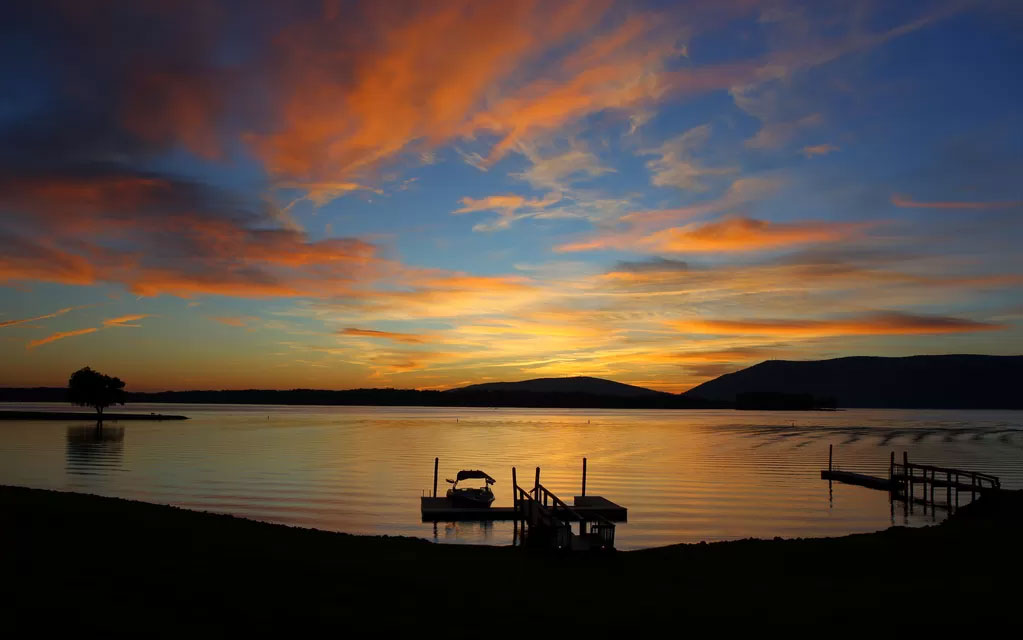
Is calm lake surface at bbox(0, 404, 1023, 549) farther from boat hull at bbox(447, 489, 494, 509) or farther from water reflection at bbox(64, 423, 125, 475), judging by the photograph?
boat hull at bbox(447, 489, 494, 509)

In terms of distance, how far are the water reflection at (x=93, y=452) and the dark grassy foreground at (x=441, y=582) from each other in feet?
141

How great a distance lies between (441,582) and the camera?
16.7 m

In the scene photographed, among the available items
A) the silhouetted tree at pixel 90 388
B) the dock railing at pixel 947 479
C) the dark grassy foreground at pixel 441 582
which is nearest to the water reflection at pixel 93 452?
the silhouetted tree at pixel 90 388

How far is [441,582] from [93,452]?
76511 millimetres

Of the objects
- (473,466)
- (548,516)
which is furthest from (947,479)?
(473,466)

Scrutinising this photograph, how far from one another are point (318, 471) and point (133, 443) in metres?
44.6

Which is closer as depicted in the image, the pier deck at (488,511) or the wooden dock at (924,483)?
the pier deck at (488,511)

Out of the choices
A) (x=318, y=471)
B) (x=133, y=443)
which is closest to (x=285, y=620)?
(x=318, y=471)

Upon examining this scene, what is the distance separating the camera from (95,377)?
141 meters

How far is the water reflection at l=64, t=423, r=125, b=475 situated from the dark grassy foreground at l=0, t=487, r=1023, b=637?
141 ft

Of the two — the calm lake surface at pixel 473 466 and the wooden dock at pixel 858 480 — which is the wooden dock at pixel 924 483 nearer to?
the wooden dock at pixel 858 480

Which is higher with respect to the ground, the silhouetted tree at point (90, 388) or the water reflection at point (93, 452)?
the silhouetted tree at point (90, 388)

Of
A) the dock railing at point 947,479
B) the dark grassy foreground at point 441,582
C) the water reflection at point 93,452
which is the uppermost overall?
the dark grassy foreground at point 441,582

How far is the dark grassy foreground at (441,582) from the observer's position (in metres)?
13.2
